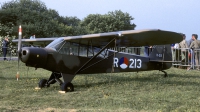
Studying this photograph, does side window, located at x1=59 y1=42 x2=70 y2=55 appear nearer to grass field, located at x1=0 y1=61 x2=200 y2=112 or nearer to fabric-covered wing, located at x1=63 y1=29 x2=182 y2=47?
fabric-covered wing, located at x1=63 y1=29 x2=182 y2=47

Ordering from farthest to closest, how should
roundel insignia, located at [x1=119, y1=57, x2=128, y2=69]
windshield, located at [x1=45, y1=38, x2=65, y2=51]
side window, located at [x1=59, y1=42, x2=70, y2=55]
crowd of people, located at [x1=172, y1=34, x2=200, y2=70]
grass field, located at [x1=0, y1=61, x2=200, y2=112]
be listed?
1. crowd of people, located at [x1=172, y1=34, x2=200, y2=70]
2. roundel insignia, located at [x1=119, y1=57, x2=128, y2=69]
3. side window, located at [x1=59, y1=42, x2=70, y2=55]
4. windshield, located at [x1=45, y1=38, x2=65, y2=51]
5. grass field, located at [x1=0, y1=61, x2=200, y2=112]

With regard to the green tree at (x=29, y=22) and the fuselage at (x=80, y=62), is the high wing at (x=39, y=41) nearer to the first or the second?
the fuselage at (x=80, y=62)

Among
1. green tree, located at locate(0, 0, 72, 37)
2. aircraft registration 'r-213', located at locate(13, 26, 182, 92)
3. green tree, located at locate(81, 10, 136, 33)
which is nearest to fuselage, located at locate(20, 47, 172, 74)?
aircraft registration 'r-213', located at locate(13, 26, 182, 92)

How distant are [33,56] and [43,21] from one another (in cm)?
4498

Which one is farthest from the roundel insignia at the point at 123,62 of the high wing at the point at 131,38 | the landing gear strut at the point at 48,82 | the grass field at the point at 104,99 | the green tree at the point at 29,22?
the green tree at the point at 29,22

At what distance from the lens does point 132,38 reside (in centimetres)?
1019

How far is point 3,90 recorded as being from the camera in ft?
30.5

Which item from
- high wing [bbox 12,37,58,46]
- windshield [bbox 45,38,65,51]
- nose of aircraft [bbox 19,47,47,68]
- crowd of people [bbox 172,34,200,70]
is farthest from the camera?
crowd of people [bbox 172,34,200,70]

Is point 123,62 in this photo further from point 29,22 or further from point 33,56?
point 29,22

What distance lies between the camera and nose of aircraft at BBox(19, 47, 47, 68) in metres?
8.83

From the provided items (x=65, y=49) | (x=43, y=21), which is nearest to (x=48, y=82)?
(x=65, y=49)

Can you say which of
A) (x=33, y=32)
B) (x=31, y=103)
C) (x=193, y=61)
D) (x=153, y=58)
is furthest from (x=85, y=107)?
(x=33, y=32)

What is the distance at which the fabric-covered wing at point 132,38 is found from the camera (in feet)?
30.7

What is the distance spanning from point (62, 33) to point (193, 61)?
4185 cm
